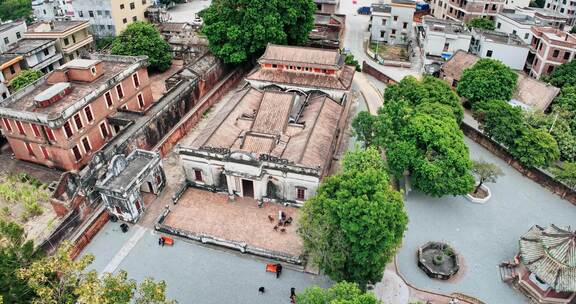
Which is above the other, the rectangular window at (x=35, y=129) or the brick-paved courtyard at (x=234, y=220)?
the rectangular window at (x=35, y=129)

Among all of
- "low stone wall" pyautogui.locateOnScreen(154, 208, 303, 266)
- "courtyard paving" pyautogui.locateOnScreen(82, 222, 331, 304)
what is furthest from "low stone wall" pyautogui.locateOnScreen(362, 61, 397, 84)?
"courtyard paving" pyautogui.locateOnScreen(82, 222, 331, 304)

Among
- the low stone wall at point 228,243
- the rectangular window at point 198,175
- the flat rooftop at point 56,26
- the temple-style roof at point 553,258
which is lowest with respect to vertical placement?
the low stone wall at point 228,243

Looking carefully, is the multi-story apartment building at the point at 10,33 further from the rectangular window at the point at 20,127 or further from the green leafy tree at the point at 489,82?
the green leafy tree at the point at 489,82

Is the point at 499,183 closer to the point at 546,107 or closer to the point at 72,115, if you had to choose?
the point at 546,107

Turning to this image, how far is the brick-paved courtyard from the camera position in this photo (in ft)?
111

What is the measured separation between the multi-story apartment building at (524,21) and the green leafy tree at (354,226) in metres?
49.3

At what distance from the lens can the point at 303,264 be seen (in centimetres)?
3152

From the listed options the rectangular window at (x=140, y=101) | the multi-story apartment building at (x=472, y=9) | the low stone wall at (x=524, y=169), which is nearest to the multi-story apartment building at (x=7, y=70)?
the rectangular window at (x=140, y=101)

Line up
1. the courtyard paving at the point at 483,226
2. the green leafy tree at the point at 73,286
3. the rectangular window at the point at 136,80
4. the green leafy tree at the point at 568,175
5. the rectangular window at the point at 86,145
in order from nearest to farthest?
1. the green leafy tree at the point at 73,286
2. the courtyard paving at the point at 483,226
3. the green leafy tree at the point at 568,175
4. the rectangular window at the point at 86,145
5. the rectangular window at the point at 136,80

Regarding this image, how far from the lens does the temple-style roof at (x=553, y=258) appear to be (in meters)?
28.2

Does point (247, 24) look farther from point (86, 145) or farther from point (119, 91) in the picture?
point (86, 145)

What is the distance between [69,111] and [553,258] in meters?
42.5

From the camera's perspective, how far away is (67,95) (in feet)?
135

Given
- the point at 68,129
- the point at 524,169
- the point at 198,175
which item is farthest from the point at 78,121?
the point at 524,169
